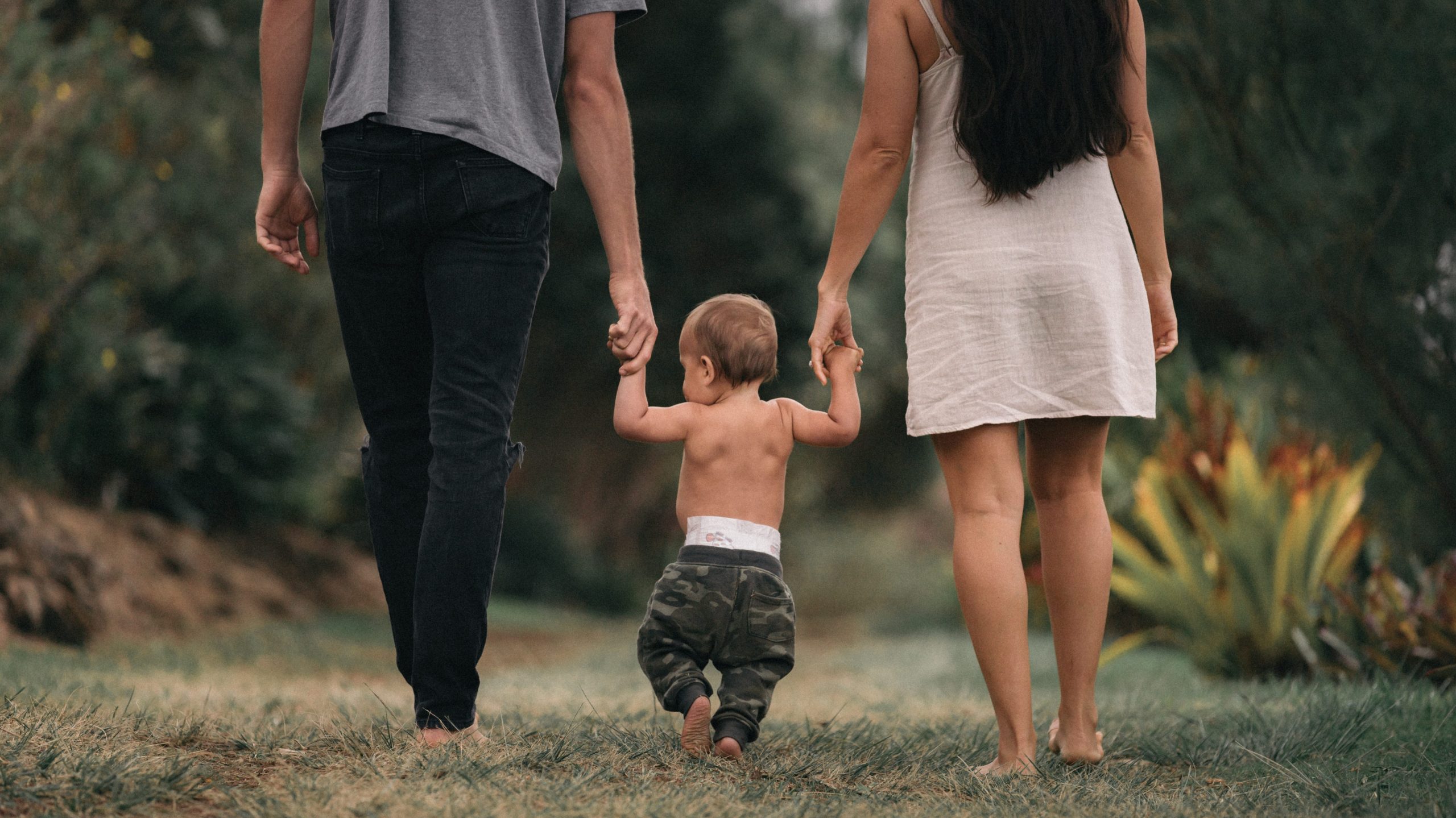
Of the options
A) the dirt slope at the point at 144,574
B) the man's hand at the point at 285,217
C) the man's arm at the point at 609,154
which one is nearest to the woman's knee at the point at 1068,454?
the man's arm at the point at 609,154

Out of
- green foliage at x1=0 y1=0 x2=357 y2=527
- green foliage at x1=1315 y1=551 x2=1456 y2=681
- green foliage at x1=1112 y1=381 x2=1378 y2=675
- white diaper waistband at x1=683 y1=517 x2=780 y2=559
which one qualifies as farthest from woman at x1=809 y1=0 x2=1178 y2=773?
green foliage at x1=0 y1=0 x2=357 y2=527

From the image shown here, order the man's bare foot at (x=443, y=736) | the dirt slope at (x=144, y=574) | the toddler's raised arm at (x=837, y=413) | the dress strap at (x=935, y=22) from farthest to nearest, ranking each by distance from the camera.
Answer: the dirt slope at (x=144, y=574) → the toddler's raised arm at (x=837, y=413) → the dress strap at (x=935, y=22) → the man's bare foot at (x=443, y=736)

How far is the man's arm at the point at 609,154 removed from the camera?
271 centimetres

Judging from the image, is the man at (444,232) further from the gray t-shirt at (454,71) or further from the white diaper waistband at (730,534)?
the white diaper waistband at (730,534)

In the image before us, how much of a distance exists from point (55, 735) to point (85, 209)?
4.70m

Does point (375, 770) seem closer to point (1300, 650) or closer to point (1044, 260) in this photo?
point (1044, 260)

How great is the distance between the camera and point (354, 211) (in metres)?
2.53

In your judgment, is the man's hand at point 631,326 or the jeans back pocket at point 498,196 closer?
the jeans back pocket at point 498,196

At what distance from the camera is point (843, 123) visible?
1453 cm

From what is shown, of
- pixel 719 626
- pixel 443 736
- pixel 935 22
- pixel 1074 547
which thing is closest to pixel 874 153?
pixel 935 22

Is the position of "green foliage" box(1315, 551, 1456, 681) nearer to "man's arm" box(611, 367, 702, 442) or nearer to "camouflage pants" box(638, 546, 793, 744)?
"camouflage pants" box(638, 546, 793, 744)

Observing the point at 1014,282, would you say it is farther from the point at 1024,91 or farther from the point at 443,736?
the point at 443,736

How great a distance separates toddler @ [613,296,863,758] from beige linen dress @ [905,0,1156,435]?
24cm

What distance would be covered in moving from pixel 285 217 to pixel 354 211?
0.35 meters
